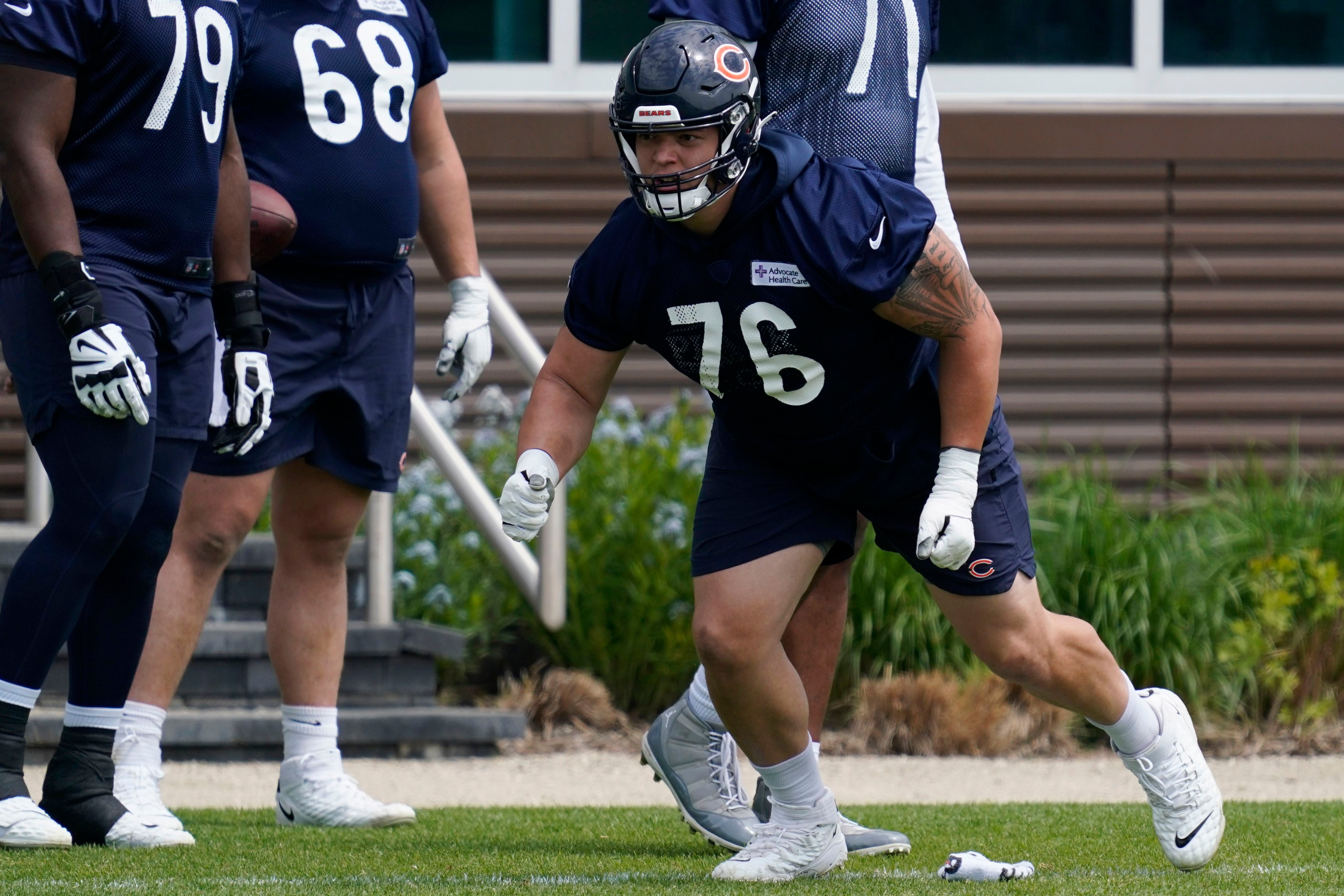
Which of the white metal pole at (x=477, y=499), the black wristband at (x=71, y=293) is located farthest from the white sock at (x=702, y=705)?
the white metal pole at (x=477, y=499)

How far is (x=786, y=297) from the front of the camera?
3.26 m

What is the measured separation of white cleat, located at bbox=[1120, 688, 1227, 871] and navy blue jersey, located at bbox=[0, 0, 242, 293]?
2.21 meters

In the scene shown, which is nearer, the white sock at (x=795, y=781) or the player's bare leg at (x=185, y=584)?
the white sock at (x=795, y=781)

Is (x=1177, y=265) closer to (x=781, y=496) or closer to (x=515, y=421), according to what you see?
(x=515, y=421)

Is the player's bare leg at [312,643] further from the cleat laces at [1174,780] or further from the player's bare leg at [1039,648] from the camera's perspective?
the cleat laces at [1174,780]

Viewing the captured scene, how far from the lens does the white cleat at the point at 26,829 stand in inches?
138

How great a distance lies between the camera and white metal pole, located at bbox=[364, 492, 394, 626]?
6.00 metres

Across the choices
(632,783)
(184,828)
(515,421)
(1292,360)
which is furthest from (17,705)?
(1292,360)

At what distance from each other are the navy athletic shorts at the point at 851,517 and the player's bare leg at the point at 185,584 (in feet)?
3.98

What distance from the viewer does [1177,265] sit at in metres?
7.69

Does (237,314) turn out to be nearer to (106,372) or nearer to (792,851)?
(106,372)

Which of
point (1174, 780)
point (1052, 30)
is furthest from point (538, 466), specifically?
point (1052, 30)

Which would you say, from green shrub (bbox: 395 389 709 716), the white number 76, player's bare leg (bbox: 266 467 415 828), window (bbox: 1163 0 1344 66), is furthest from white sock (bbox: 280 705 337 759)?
window (bbox: 1163 0 1344 66)

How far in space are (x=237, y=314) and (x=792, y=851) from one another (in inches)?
65.3
